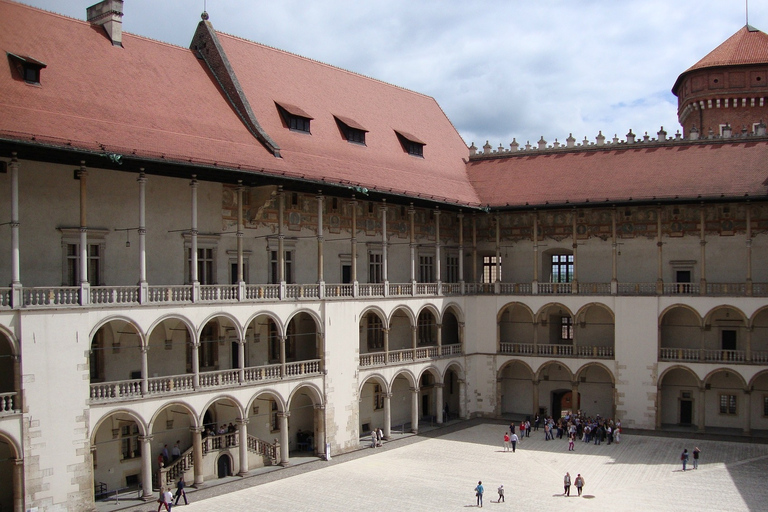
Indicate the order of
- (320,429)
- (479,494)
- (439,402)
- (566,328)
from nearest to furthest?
(479,494) → (320,429) → (439,402) → (566,328)

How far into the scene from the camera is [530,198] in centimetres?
4300

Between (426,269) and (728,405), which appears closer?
(728,405)

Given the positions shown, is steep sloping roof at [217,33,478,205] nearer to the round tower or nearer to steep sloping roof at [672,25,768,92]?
the round tower

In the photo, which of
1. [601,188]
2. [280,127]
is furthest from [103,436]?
[601,188]

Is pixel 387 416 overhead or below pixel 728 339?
below

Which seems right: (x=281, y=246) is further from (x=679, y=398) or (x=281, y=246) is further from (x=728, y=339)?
(x=728, y=339)

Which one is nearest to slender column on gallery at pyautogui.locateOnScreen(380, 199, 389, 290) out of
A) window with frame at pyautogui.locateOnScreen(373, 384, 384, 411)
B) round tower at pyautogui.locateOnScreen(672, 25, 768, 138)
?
window with frame at pyautogui.locateOnScreen(373, 384, 384, 411)

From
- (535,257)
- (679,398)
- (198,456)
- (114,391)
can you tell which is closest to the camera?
(114,391)

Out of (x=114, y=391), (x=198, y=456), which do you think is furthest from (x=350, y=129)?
(x=114, y=391)

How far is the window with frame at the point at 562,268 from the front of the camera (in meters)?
43.7

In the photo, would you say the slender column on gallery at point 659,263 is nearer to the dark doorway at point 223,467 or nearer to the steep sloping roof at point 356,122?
the steep sloping roof at point 356,122

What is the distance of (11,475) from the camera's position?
2589 cm

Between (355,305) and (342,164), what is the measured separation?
261 inches

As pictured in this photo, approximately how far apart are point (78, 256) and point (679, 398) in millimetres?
29919
